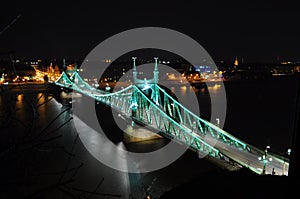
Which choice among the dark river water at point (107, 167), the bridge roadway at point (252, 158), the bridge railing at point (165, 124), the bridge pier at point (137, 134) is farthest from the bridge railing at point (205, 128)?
the bridge pier at point (137, 134)

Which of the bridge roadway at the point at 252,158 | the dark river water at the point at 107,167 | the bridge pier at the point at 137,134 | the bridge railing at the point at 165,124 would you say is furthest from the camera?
the bridge pier at the point at 137,134

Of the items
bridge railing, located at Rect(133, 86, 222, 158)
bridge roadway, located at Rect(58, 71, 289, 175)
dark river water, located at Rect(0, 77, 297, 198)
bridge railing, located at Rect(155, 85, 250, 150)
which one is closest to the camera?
dark river water, located at Rect(0, 77, 297, 198)

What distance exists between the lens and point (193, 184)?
163 centimetres

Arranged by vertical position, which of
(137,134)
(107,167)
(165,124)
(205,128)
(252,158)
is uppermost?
(165,124)

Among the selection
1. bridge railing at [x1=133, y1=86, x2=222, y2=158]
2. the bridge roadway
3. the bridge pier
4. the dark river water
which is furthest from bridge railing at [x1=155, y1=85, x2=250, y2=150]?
the bridge pier

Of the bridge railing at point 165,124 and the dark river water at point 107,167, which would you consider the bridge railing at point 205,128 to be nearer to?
the bridge railing at point 165,124

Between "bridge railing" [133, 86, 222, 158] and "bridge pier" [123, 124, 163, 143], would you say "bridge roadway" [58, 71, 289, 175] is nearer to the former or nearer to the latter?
"bridge railing" [133, 86, 222, 158]

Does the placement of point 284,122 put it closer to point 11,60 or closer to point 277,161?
point 277,161

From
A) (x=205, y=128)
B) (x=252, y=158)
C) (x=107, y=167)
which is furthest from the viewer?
(x=205, y=128)

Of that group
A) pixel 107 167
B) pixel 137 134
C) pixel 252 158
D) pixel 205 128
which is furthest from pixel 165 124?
pixel 252 158

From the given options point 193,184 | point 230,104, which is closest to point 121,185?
point 193,184

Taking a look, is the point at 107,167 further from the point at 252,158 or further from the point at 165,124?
the point at 252,158

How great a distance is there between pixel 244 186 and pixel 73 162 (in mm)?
8653

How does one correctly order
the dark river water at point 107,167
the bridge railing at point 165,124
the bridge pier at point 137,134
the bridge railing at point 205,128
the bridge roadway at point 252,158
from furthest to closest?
1. the bridge pier at point 137,134
2. the bridge railing at point 205,128
3. the bridge railing at point 165,124
4. the bridge roadway at point 252,158
5. the dark river water at point 107,167
